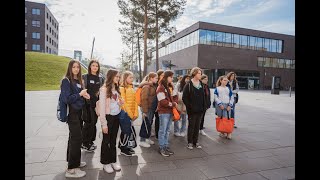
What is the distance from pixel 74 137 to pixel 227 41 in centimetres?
4385

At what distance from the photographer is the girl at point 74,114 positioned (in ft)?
11.9

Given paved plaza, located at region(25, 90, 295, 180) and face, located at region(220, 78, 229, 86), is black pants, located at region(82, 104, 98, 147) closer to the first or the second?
paved plaza, located at region(25, 90, 295, 180)

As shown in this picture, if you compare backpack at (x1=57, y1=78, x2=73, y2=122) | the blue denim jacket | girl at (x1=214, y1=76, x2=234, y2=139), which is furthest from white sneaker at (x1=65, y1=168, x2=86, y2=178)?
girl at (x1=214, y1=76, x2=234, y2=139)

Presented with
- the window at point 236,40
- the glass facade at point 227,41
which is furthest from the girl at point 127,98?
the window at point 236,40

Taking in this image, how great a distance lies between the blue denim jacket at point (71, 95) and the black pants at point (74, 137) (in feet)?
0.34

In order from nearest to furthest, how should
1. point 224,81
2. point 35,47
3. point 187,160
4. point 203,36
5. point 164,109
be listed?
point 187,160 → point 164,109 → point 224,81 → point 203,36 → point 35,47

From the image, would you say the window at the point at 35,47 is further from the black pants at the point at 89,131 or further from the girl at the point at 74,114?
the girl at the point at 74,114

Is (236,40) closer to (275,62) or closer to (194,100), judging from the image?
(275,62)

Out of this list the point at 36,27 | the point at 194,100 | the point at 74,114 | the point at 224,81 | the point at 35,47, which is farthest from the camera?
the point at 35,47

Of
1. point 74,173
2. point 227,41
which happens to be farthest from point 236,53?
point 74,173

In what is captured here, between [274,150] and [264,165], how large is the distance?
1.23 m

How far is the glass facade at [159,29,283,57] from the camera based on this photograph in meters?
41.1

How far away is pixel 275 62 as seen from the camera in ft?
162
